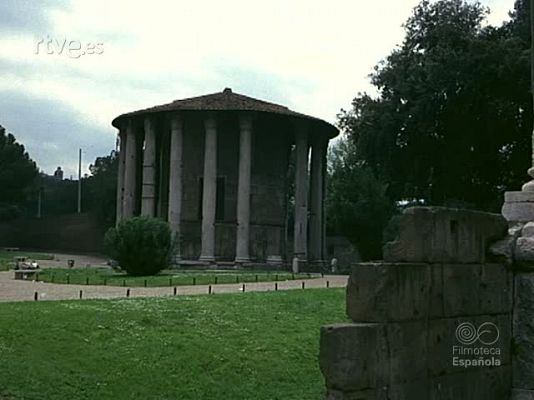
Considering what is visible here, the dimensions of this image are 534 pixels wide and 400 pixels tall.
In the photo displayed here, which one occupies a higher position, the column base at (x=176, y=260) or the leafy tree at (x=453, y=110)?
the leafy tree at (x=453, y=110)

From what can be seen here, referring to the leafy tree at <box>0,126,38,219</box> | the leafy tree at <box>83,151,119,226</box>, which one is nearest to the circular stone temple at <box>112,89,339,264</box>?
the leafy tree at <box>83,151,119,226</box>

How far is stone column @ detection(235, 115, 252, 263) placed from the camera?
139ft

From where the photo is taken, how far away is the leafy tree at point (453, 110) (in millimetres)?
40656

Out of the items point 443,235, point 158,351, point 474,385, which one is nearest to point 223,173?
point 158,351

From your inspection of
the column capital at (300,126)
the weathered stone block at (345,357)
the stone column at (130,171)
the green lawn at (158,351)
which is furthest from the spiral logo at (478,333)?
the stone column at (130,171)

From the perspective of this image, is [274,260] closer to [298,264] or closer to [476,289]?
[298,264]

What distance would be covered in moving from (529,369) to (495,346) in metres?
0.48

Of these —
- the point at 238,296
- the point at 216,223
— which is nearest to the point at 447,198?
the point at 216,223

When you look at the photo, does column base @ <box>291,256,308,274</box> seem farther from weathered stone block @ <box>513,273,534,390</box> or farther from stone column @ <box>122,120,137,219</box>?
weathered stone block @ <box>513,273,534,390</box>

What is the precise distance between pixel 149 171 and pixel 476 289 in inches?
1529

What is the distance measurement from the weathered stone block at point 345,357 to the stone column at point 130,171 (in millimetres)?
41418

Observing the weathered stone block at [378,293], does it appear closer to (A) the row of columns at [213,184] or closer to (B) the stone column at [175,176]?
(A) the row of columns at [213,184]

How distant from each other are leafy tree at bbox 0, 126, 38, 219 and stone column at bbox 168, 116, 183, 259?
36547mm

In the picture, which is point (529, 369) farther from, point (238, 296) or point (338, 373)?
point (238, 296)
